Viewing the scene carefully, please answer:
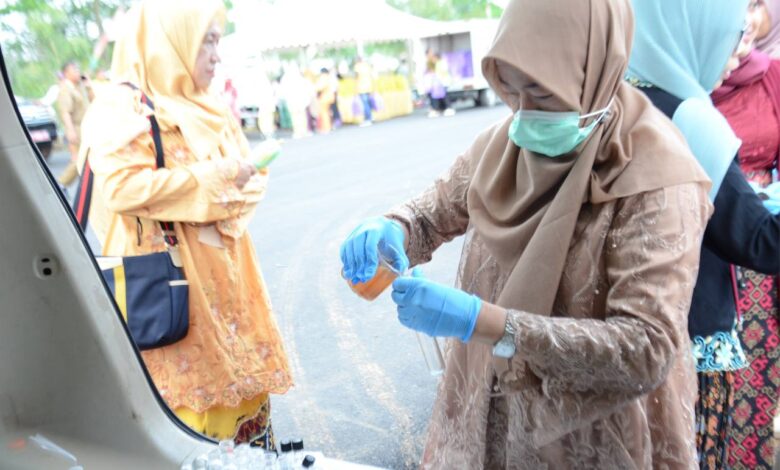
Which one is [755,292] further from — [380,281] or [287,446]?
[287,446]

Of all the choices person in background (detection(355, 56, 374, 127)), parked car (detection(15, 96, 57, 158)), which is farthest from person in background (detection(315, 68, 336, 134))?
parked car (detection(15, 96, 57, 158))

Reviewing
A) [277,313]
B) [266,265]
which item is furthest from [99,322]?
[266,265]

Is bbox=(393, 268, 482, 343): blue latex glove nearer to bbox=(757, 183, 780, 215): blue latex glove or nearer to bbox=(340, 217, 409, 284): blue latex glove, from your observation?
bbox=(340, 217, 409, 284): blue latex glove

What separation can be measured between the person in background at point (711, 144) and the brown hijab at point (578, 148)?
354 mm

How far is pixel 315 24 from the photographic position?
14.3 m

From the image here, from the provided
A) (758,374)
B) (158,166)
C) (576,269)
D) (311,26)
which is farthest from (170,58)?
(311,26)

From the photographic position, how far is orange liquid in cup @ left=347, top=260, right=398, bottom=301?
1330 millimetres

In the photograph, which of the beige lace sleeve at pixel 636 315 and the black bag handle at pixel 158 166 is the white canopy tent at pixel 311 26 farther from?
the beige lace sleeve at pixel 636 315

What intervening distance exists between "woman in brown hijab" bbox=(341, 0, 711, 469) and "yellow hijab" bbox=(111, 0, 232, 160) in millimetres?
919

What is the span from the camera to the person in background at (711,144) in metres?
1.45

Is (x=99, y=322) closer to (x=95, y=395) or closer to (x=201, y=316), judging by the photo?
(x=95, y=395)

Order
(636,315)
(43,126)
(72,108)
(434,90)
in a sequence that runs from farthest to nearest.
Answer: (434,90) → (72,108) → (43,126) → (636,315)

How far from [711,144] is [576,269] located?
22.5 inches

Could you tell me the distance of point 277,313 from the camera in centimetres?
387
